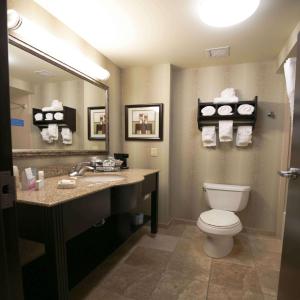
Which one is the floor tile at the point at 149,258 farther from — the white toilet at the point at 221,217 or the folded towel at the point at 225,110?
the folded towel at the point at 225,110

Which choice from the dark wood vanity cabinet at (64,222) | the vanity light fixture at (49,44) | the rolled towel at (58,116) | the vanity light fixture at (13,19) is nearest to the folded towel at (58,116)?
the rolled towel at (58,116)

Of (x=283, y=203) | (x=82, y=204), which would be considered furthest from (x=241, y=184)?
(x=82, y=204)

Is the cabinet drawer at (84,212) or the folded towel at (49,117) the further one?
the folded towel at (49,117)

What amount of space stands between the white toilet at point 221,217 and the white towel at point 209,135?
0.51m

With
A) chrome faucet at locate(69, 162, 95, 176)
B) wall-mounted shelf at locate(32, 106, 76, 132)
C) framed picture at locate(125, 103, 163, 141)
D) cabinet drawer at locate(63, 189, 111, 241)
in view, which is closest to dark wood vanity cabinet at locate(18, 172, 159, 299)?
cabinet drawer at locate(63, 189, 111, 241)

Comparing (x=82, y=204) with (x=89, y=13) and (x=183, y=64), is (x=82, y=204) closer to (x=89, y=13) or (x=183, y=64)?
(x=89, y=13)

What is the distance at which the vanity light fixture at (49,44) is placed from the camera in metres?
1.19

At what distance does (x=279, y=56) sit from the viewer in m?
2.08

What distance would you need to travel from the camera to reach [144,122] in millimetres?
2572

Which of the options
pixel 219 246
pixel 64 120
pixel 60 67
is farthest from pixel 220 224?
pixel 60 67

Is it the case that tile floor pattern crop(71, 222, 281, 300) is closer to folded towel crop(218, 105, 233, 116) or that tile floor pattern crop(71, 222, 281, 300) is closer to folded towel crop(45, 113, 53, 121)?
folded towel crop(45, 113, 53, 121)

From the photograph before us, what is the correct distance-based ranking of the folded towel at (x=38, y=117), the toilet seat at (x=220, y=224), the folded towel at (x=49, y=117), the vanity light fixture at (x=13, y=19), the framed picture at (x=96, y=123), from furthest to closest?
the framed picture at (x=96, y=123) → the toilet seat at (x=220, y=224) → the folded towel at (x=49, y=117) → the folded towel at (x=38, y=117) → the vanity light fixture at (x=13, y=19)

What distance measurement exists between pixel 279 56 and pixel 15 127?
8.45ft

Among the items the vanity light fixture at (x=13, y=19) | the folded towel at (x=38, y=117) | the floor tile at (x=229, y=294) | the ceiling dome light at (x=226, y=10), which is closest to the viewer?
the vanity light fixture at (x=13, y=19)
